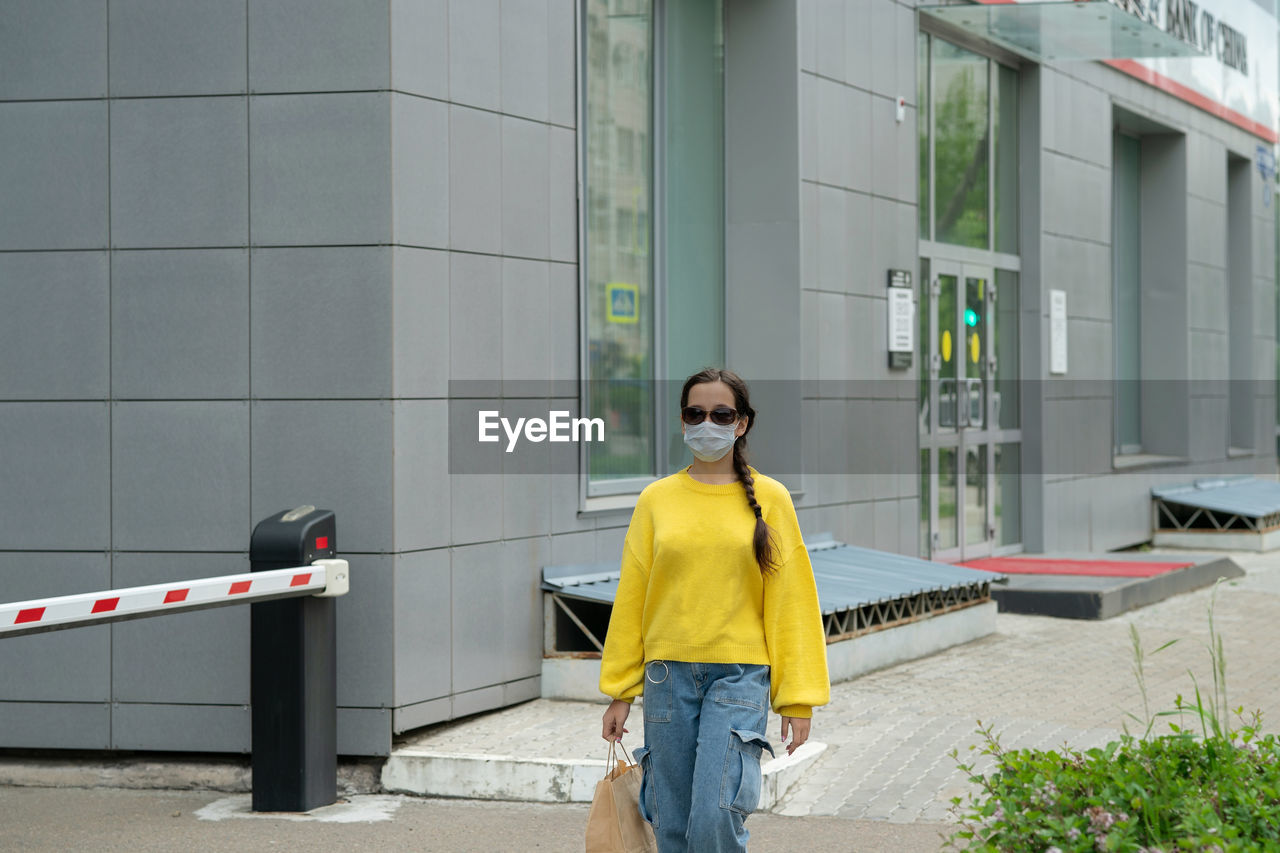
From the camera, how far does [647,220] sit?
10164 millimetres

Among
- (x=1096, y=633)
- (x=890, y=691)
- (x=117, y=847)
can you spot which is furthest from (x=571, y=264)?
(x=1096, y=633)

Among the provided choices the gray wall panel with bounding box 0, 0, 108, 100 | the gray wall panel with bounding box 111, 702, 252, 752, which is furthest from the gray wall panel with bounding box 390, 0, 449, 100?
the gray wall panel with bounding box 111, 702, 252, 752

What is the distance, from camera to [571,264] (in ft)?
28.5

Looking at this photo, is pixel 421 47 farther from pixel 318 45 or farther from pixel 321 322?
pixel 321 322

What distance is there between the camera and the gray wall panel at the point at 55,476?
7.54 metres

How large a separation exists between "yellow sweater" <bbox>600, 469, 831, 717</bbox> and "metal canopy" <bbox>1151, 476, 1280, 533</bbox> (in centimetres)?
1421

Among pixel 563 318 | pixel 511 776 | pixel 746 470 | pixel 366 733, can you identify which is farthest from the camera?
pixel 563 318

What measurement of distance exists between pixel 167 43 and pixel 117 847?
375 centimetres

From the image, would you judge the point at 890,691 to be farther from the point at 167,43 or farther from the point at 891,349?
the point at 167,43

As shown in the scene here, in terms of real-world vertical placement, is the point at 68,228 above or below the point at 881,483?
above

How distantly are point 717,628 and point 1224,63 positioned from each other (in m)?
17.6

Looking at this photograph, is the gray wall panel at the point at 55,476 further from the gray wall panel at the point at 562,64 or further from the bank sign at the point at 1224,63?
the bank sign at the point at 1224,63

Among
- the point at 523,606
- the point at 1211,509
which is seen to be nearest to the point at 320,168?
the point at 523,606

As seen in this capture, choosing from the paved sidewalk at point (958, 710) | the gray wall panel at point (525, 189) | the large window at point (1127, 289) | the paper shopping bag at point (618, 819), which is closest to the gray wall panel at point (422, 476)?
the paved sidewalk at point (958, 710)
